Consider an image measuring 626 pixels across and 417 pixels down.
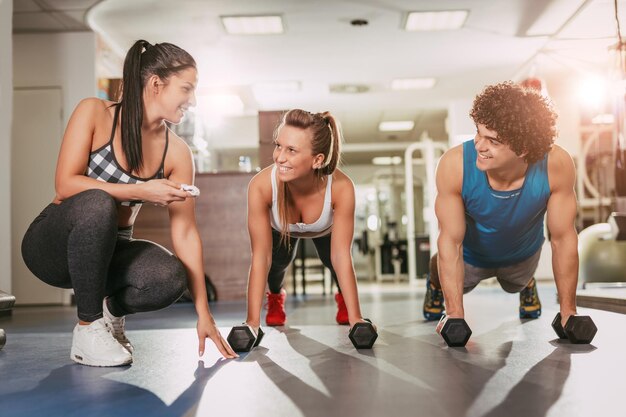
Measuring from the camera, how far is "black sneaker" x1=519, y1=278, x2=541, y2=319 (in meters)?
2.77

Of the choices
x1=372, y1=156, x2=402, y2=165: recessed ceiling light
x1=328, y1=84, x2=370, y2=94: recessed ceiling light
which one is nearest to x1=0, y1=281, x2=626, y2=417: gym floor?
x1=328, y1=84, x2=370, y2=94: recessed ceiling light

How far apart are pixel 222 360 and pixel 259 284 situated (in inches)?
13.6

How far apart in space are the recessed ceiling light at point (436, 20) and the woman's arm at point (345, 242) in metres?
3.50

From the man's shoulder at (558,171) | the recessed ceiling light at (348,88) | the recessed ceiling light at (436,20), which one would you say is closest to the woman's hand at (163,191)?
the man's shoulder at (558,171)

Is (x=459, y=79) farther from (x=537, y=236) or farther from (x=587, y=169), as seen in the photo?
(x=537, y=236)

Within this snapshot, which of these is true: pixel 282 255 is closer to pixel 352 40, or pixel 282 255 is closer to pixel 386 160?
pixel 352 40

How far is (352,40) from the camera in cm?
581

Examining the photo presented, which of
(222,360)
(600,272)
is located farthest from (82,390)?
(600,272)

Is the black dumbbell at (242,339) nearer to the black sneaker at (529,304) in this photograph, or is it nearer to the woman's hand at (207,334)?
the woman's hand at (207,334)

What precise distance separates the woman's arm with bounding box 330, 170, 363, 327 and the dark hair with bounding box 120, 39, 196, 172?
2.23 ft

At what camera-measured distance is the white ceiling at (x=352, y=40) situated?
4.99m

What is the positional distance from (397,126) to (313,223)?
817cm

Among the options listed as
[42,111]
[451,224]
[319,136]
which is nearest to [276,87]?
[42,111]

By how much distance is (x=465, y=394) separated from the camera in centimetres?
123
